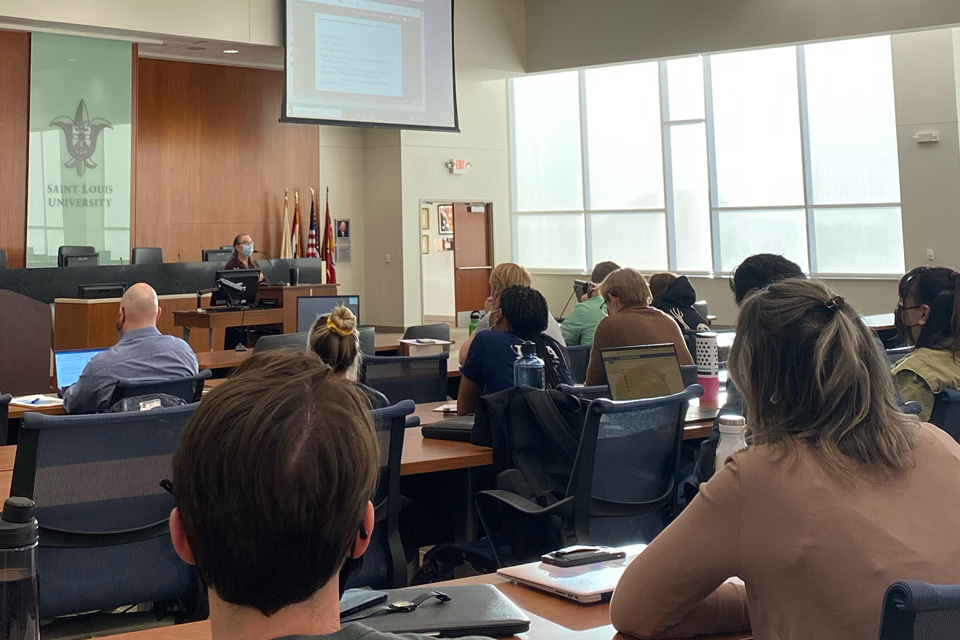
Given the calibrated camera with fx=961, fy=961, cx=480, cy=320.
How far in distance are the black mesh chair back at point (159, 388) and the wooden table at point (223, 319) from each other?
410cm

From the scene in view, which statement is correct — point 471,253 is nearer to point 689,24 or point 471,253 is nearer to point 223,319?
point 689,24

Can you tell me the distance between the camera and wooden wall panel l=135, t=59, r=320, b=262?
12359 mm

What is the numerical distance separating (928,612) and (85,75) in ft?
37.3

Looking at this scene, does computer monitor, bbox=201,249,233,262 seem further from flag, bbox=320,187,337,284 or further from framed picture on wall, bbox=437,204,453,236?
framed picture on wall, bbox=437,204,453,236

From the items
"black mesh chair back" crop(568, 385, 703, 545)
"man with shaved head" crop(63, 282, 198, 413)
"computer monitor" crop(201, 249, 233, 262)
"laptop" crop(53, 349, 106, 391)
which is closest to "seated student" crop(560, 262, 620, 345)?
"man with shaved head" crop(63, 282, 198, 413)

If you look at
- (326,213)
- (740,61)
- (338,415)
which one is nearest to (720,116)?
(740,61)

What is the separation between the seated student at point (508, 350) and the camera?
12.5 ft

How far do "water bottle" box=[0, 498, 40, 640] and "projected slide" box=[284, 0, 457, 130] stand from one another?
9.64 meters

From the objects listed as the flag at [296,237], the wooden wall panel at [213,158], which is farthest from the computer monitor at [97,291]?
the flag at [296,237]

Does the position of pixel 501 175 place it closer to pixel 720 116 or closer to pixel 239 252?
pixel 720 116

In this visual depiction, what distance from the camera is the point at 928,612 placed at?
116 cm

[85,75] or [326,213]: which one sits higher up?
[85,75]

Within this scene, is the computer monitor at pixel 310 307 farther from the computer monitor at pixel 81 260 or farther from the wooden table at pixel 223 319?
the computer monitor at pixel 81 260

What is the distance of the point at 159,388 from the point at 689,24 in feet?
33.6
